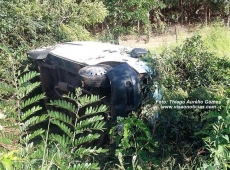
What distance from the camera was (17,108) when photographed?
2.33m

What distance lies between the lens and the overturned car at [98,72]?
438 cm

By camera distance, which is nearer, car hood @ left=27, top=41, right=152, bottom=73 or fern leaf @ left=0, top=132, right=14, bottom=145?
fern leaf @ left=0, top=132, right=14, bottom=145

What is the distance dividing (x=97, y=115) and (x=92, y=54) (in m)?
3.08

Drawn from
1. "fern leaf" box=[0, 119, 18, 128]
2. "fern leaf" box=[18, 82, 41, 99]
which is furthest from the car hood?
"fern leaf" box=[0, 119, 18, 128]

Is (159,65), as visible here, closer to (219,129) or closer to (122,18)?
(219,129)

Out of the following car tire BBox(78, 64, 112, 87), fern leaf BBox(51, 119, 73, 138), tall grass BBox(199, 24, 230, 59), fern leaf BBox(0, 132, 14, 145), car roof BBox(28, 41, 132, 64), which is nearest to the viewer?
fern leaf BBox(0, 132, 14, 145)

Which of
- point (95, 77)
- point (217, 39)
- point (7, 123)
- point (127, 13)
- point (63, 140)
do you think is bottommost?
point (217, 39)

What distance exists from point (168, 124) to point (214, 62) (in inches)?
47.3

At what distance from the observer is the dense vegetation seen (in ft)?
7.26

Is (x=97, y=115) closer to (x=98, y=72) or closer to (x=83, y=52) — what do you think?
(x=98, y=72)

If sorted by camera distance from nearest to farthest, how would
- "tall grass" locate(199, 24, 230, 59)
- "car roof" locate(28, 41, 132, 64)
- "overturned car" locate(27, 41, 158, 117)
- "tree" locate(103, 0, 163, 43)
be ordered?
1. "overturned car" locate(27, 41, 158, 117)
2. "car roof" locate(28, 41, 132, 64)
3. "tall grass" locate(199, 24, 230, 59)
4. "tree" locate(103, 0, 163, 43)

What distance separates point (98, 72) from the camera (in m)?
4.57

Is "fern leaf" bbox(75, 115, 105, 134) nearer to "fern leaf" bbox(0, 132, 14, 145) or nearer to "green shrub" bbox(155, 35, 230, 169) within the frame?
"fern leaf" bbox(0, 132, 14, 145)

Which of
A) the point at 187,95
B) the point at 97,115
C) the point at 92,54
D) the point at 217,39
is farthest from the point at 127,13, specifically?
the point at 97,115
